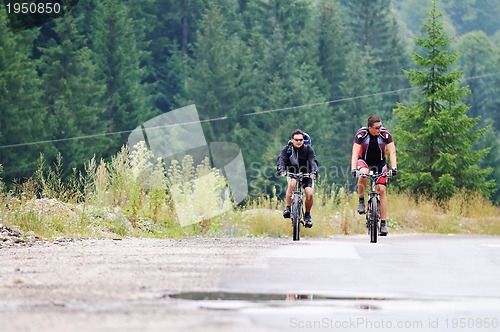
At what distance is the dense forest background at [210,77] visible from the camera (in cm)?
7262

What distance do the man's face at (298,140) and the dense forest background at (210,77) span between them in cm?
4755

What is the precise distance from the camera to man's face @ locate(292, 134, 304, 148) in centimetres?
1809

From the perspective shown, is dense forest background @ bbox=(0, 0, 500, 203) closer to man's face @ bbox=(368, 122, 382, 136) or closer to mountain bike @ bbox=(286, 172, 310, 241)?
mountain bike @ bbox=(286, 172, 310, 241)

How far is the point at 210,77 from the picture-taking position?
9400cm

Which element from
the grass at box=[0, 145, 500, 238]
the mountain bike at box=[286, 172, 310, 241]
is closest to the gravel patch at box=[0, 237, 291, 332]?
the grass at box=[0, 145, 500, 238]

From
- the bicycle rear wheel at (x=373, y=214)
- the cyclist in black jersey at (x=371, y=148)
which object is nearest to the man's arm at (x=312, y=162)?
the cyclist in black jersey at (x=371, y=148)

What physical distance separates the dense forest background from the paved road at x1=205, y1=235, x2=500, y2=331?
170 ft

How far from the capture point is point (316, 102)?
96.4 metres

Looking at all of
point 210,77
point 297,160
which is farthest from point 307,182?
point 210,77

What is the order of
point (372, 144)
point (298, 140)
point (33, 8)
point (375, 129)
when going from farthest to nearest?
point (33, 8) → point (298, 140) → point (372, 144) → point (375, 129)

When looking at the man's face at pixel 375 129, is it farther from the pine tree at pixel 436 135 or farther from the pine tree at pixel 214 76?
the pine tree at pixel 214 76

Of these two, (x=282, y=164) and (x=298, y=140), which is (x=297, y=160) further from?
(x=298, y=140)

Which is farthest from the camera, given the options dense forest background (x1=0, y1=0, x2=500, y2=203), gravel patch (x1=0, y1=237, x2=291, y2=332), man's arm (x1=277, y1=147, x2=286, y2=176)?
dense forest background (x1=0, y1=0, x2=500, y2=203)

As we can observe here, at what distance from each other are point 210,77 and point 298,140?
76.2 meters
